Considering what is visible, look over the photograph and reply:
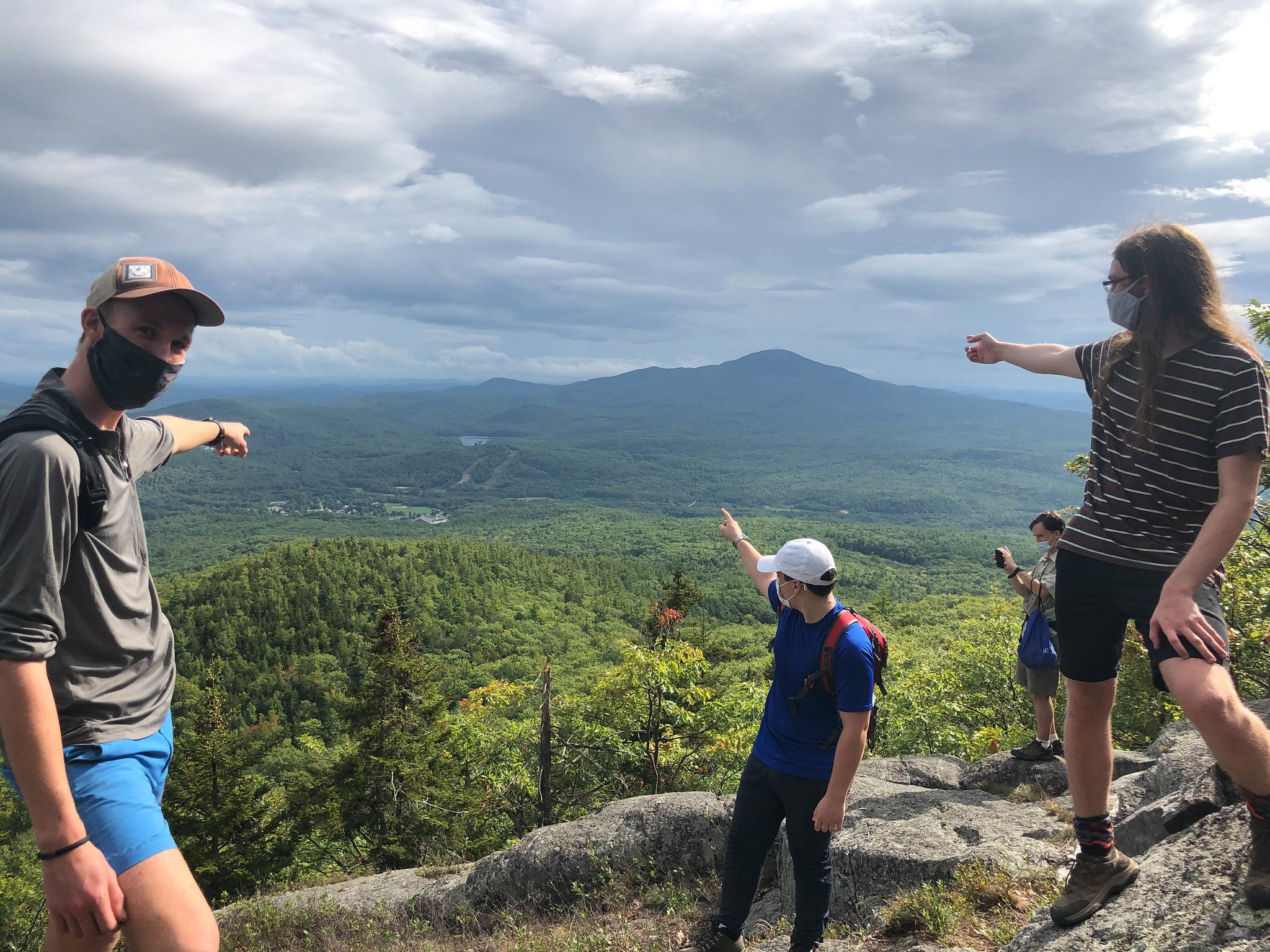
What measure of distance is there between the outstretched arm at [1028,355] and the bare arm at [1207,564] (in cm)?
79

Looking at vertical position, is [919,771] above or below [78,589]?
below

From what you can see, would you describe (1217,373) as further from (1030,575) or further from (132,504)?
(1030,575)

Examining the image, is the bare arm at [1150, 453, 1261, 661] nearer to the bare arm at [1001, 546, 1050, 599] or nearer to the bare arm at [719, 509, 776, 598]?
the bare arm at [719, 509, 776, 598]

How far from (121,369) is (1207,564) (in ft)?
11.8

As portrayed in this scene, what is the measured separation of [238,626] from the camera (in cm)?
7006

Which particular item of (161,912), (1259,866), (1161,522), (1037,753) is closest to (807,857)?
(1259,866)

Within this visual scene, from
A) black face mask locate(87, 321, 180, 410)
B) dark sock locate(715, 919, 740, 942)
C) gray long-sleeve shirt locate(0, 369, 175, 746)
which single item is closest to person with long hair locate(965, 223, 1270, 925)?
dark sock locate(715, 919, 740, 942)

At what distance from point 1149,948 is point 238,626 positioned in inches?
3203

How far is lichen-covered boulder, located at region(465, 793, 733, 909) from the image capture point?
665 centimetres

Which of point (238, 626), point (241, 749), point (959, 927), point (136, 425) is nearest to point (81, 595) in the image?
point (136, 425)

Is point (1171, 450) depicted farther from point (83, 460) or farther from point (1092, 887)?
point (83, 460)

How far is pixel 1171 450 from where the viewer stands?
2.48 metres

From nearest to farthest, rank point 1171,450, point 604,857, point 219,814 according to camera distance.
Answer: point 1171,450 < point 604,857 < point 219,814

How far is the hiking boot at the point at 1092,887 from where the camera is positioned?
2.91 metres
